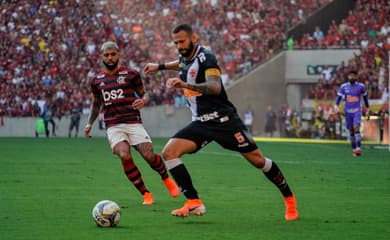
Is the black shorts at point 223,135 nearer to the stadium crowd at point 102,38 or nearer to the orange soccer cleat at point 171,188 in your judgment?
the orange soccer cleat at point 171,188

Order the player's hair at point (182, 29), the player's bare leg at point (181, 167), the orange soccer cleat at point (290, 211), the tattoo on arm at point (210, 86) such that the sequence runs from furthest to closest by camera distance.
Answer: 1. the orange soccer cleat at point (290, 211)
2. the player's bare leg at point (181, 167)
3. the player's hair at point (182, 29)
4. the tattoo on arm at point (210, 86)

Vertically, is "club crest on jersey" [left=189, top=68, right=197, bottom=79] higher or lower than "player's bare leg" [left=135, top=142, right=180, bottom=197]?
higher

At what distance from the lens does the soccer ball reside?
1016cm

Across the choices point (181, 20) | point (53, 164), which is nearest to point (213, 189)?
point (53, 164)

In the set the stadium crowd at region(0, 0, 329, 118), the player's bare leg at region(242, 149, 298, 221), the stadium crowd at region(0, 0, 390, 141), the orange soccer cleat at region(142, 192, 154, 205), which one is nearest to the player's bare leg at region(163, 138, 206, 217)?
the player's bare leg at region(242, 149, 298, 221)

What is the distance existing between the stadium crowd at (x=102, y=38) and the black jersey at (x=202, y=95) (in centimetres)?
3552

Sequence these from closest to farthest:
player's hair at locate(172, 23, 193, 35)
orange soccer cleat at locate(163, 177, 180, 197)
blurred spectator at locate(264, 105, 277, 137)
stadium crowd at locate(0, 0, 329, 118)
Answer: player's hair at locate(172, 23, 193, 35)
orange soccer cleat at locate(163, 177, 180, 197)
stadium crowd at locate(0, 0, 329, 118)
blurred spectator at locate(264, 105, 277, 137)

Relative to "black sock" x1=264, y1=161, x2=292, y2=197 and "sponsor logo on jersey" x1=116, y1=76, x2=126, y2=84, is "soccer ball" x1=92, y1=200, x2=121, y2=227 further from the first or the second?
"sponsor logo on jersey" x1=116, y1=76, x2=126, y2=84

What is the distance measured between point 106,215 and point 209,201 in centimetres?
329

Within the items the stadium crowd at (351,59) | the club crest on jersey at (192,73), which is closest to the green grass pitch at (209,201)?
the club crest on jersey at (192,73)

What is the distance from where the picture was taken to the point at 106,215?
10156 millimetres

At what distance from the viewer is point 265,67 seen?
48.9 meters

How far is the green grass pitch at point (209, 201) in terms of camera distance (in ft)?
32.3

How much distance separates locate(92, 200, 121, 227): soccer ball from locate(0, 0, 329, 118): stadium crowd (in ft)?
118
